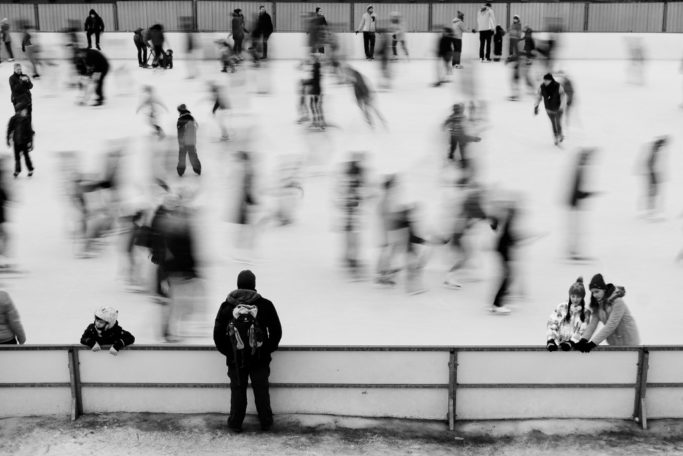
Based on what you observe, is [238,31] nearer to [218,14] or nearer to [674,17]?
[218,14]

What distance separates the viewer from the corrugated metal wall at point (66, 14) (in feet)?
89.7

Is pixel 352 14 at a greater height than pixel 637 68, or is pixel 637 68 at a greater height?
pixel 352 14

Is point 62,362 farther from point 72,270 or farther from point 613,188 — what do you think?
point 613,188

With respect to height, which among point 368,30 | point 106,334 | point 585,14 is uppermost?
point 585,14

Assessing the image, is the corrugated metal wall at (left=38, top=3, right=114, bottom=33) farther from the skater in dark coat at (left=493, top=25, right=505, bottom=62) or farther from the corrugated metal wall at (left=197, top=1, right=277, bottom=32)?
the skater in dark coat at (left=493, top=25, right=505, bottom=62)

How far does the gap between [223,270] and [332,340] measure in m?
2.56

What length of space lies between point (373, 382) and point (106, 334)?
208cm

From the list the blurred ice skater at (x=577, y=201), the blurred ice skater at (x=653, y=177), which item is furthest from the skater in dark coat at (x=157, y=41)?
the blurred ice skater at (x=577, y=201)

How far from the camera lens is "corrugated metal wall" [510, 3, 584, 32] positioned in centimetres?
2762

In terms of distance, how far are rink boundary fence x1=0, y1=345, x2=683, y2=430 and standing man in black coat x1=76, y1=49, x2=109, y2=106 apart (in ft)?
42.6

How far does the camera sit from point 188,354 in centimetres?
795

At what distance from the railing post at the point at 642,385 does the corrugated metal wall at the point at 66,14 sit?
22.1m

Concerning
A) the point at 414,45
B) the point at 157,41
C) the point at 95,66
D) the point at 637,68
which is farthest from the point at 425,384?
the point at 414,45

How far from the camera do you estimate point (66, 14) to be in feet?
90.2
